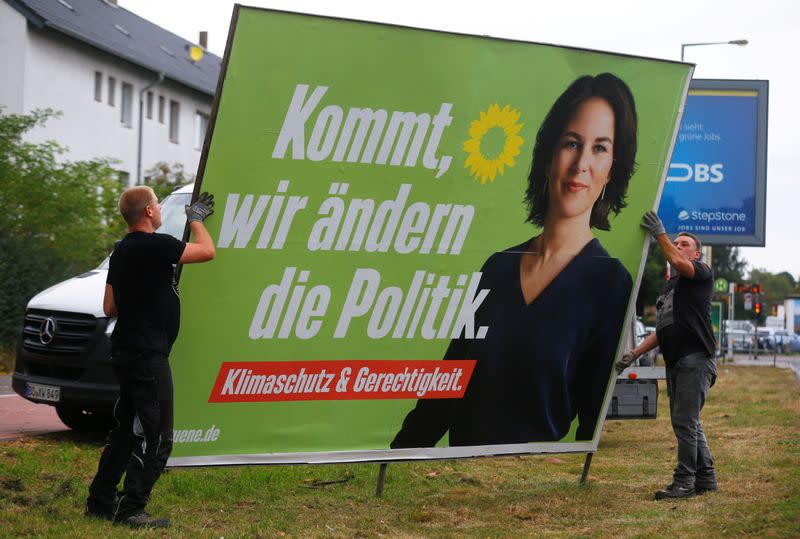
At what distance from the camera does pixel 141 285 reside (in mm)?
6848

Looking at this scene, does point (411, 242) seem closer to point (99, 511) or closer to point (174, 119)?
point (99, 511)

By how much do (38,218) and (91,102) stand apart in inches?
739

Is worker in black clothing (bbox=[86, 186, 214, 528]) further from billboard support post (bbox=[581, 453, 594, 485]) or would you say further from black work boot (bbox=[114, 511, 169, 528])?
billboard support post (bbox=[581, 453, 594, 485])

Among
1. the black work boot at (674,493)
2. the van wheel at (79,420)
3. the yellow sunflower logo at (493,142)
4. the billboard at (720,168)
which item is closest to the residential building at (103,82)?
the billboard at (720,168)

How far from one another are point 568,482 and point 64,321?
4.60 meters

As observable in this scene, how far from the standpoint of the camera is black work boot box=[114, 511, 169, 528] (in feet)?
22.6

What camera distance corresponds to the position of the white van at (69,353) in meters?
10.1

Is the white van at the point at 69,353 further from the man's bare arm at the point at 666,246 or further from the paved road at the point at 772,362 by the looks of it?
the paved road at the point at 772,362

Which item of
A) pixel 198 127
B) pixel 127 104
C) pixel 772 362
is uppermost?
pixel 198 127

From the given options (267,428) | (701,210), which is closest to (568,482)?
(267,428)

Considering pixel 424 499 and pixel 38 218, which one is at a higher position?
pixel 38 218

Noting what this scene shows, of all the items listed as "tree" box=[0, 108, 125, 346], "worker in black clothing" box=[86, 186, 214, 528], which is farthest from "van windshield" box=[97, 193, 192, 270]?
"tree" box=[0, 108, 125, 346]

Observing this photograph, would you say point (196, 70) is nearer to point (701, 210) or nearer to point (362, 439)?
point (701, 210)

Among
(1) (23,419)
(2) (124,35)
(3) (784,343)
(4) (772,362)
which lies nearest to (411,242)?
(1) (23,419)
